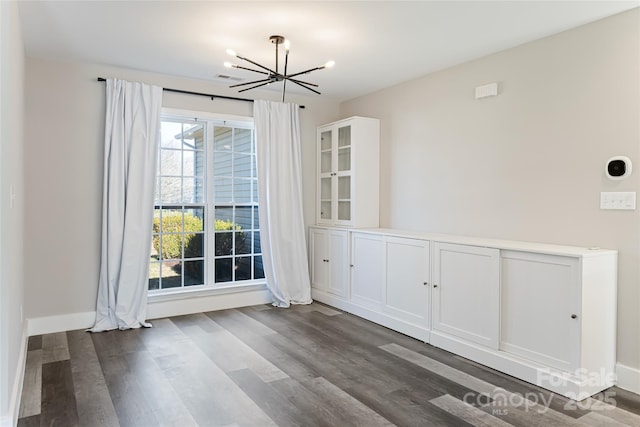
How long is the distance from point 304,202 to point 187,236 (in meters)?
1.51

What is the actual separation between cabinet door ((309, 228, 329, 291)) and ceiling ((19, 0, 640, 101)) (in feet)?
6.64

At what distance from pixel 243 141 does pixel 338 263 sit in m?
1.85

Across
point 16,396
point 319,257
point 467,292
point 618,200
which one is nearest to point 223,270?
point 319,257

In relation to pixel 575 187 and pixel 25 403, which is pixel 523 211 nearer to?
pixel 575 187

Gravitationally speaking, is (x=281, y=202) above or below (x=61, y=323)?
above

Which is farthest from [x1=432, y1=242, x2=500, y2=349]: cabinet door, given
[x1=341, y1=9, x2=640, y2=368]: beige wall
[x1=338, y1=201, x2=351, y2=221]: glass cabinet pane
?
[x1=338, y1=201, x2=351, y2=221]: glass cabinet pane

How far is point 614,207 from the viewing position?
9.73 feet

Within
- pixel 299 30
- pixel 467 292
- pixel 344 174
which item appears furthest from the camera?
pixel 344 174

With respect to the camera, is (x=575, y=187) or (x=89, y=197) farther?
(x=89, y=197)

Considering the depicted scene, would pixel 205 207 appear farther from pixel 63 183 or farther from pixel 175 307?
pixel 63 183

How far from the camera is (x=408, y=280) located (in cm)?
399

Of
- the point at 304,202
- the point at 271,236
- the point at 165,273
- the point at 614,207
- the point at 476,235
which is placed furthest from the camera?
the point at 304,202

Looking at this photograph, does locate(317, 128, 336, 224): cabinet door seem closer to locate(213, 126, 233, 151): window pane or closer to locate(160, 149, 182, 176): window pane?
locate(213, 126, 233, 151): window pane

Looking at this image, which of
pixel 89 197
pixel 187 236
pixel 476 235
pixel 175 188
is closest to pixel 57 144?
pixel 89 197
